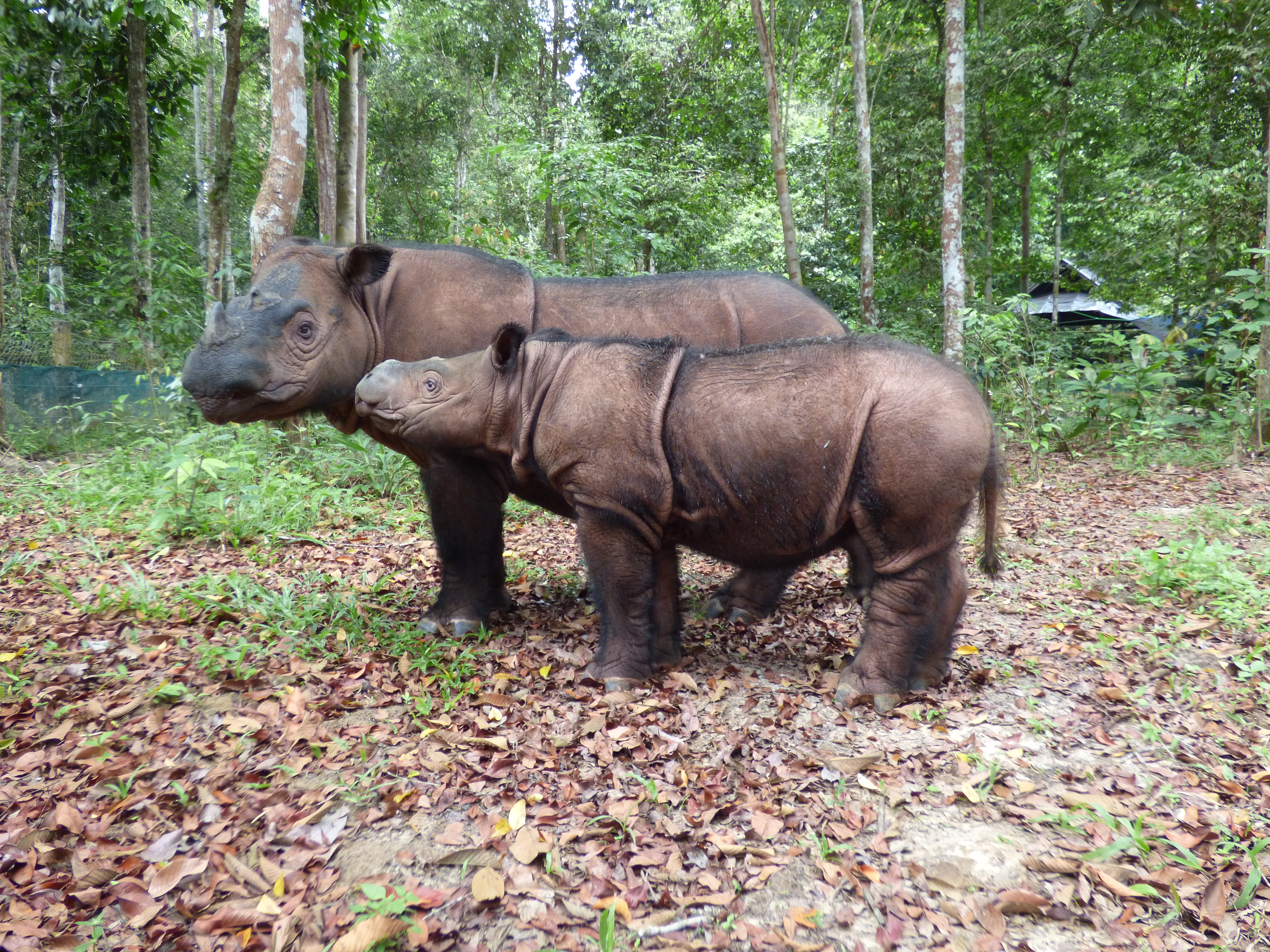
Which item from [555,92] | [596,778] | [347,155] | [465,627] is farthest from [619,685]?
[555,92]

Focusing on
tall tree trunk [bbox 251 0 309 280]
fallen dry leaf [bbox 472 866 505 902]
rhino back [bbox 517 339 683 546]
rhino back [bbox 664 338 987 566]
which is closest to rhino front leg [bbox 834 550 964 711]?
rhino back [bbox 664 338 987 566]

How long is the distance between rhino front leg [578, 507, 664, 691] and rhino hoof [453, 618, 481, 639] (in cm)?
91

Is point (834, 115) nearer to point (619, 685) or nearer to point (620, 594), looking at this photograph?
point (620, 594)

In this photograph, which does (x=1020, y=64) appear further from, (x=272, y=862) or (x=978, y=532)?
(x=272, y=862)

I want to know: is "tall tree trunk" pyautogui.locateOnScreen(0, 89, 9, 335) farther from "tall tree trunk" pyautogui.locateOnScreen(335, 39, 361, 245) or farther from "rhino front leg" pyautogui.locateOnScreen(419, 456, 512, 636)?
"rhino front leg" pyautogui.locateOnScreen(419, 456, 512, 636)

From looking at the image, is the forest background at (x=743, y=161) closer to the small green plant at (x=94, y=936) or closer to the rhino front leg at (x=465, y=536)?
the rhino front leg at (x=465, y=536)

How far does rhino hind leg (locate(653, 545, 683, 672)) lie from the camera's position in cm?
434

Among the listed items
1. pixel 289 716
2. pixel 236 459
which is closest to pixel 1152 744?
pixel 289 716

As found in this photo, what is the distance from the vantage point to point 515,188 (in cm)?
2512

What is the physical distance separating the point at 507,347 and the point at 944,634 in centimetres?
274

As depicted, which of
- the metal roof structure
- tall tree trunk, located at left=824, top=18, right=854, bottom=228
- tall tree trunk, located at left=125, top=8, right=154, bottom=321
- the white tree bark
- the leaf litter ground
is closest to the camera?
the leaf litter ground

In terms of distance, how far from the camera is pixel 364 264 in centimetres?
464

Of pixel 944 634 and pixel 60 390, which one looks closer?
pixel 944 634

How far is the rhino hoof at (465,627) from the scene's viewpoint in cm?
481
